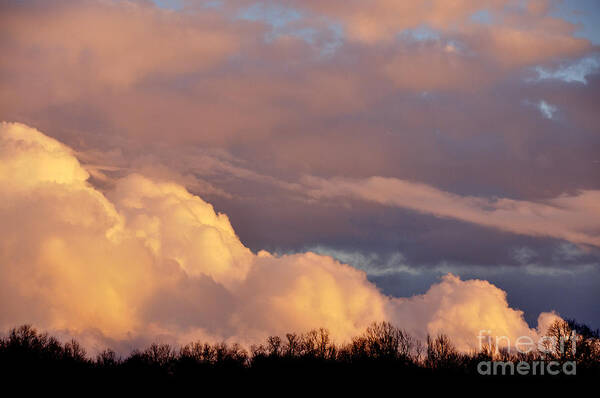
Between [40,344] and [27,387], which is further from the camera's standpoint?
[40,344]

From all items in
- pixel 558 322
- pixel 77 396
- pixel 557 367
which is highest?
pixel 558 322

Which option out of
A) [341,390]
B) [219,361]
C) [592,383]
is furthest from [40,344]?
[592,383]

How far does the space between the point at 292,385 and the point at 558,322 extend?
203ft

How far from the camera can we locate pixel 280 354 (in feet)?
622

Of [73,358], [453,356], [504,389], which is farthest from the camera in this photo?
[73,358]

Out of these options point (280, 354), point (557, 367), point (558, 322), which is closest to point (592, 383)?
point (557, 367)

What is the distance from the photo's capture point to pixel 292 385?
158250mm

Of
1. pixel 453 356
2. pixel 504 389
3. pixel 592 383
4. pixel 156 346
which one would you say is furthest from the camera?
pixel 156 346

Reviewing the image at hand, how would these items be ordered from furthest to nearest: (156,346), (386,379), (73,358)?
(156,346) → (73,358) → (386,379)

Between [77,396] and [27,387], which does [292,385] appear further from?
[27,387]

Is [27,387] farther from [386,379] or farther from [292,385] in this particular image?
[386,379]

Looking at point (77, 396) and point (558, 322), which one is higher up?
point (558, 322)

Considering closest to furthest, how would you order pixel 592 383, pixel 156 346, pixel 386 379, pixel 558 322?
1. pixel 592 383
2. pixel 558 322
3. pixel 386 379
4. pixel 156 346

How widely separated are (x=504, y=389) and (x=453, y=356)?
1436 inches
